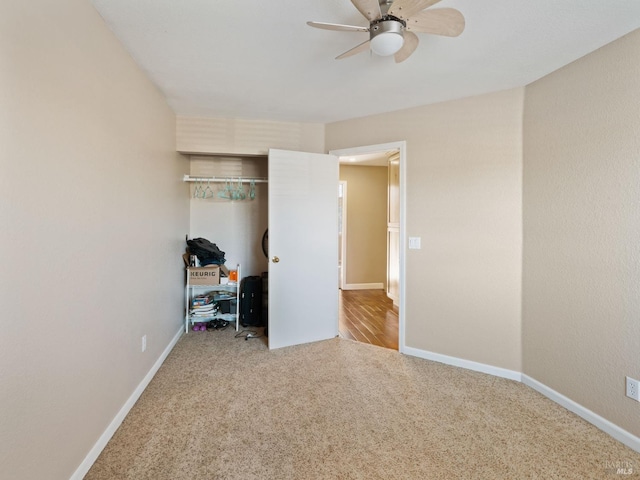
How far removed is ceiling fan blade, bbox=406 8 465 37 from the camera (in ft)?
4.54

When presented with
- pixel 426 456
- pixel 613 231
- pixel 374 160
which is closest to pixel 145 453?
pixel 426 456

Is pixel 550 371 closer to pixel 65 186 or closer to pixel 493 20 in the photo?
pixel 493 20

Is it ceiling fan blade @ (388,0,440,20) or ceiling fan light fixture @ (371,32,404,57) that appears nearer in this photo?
ceiling fan blade @ (388,0,440,20)

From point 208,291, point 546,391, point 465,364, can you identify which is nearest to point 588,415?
point 546,391

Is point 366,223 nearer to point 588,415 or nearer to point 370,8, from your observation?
point 588,415

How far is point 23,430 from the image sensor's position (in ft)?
3.62

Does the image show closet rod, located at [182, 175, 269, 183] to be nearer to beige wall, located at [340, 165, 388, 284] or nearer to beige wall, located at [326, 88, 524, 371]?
beige wall, located at [326, 88, 524, 371]

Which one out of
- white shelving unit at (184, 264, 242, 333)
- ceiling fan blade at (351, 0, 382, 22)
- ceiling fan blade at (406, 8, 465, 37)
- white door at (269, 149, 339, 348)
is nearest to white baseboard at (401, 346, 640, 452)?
white door at (269, 149, 339, 348)

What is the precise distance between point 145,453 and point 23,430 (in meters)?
0.72

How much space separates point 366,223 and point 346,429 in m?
4.41

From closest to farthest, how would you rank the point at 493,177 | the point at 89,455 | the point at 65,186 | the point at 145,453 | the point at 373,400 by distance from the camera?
1. the point at 65,186
2. the point at 89,455
3. the point at 145,453
4. the point at 373,400
5. the point at 493,177

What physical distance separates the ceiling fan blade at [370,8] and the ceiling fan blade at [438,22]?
6.7 inches

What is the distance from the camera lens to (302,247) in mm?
3125

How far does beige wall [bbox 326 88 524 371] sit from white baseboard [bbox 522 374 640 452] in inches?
7.7
